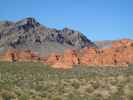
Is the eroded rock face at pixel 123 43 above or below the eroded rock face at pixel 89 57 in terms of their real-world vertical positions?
above

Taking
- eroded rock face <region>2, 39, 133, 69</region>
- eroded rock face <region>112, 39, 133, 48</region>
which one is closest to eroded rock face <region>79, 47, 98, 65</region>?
eroded rock face <region>2, 39, 133, 69</region>

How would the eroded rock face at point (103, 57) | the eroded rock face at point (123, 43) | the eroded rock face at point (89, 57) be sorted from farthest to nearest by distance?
the eroded rock face at point (123, 43), the eroded rock face at point (89, 57), the eroded rock face at point (103, 57)

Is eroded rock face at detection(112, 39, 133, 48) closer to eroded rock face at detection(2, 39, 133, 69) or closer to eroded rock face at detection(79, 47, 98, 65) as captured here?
eroded rock face at detection(2, 39, 133, 69)

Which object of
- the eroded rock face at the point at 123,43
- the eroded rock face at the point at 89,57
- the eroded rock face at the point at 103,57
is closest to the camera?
the eroded rock face at the point at 103,57

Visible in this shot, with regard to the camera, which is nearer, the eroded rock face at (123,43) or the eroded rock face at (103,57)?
the eroded rock face at (103,57)

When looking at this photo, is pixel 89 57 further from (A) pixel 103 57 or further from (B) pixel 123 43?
(B) pixel 123 43

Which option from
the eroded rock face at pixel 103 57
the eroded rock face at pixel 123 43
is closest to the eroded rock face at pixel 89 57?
the eroded rock face at pixel 103 57

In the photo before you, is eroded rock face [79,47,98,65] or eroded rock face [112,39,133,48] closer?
eroded rock face [79,47,98,65]

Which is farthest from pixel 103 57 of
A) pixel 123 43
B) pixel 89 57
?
pixel 123 43

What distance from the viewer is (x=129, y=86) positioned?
24531 millimetres

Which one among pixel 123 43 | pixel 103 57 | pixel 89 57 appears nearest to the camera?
pixel 103 57

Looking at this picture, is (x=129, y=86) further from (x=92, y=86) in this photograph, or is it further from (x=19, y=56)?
(x=19, y=56)

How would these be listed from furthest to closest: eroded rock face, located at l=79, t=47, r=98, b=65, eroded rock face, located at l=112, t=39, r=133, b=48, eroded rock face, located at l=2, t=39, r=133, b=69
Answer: eroded rock face, located at l=112, t=39, r=133, b=48
eroded rock face, located at l=79, t=47, r=98, b=65
eroded rock face, located at l=2, t=39, r=133, b=69

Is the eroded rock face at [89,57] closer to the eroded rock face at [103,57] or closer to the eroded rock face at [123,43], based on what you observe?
the eroded rock face at [103,57]
